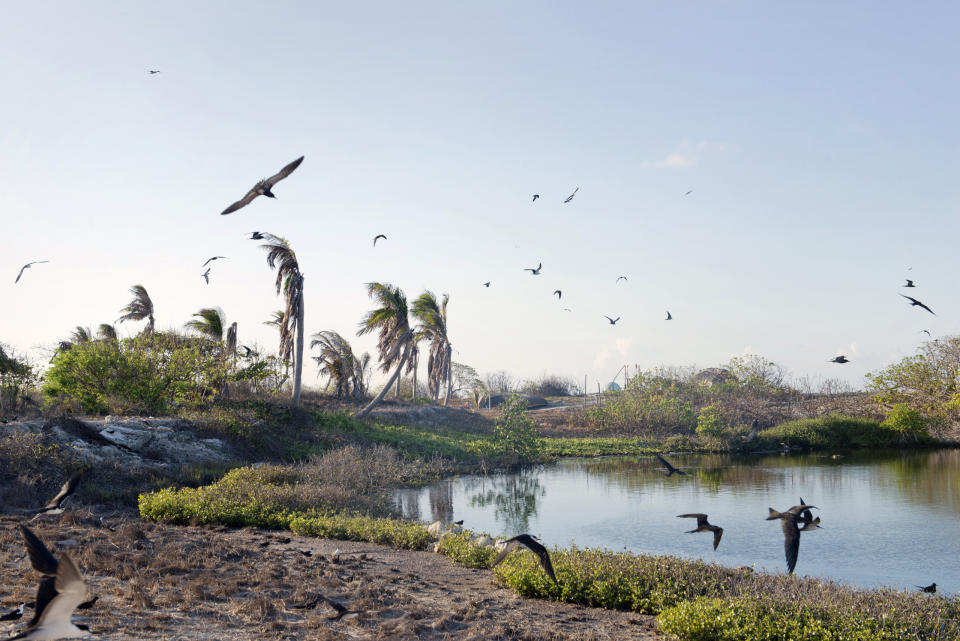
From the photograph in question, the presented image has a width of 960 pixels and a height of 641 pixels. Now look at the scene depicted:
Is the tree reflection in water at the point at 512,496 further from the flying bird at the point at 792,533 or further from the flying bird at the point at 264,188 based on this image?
the flying bird at the point at 264,188

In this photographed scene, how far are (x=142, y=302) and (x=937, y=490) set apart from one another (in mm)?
33993

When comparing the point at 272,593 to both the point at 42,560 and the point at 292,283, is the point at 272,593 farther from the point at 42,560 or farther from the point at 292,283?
the point at 292,283

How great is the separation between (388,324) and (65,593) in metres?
26.4

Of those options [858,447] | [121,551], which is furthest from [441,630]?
[858,447]

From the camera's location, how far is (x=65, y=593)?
15.0ft

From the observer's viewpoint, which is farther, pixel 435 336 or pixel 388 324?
pixel 435 336

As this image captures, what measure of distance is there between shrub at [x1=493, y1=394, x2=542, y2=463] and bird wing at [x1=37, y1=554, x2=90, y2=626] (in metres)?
23.8

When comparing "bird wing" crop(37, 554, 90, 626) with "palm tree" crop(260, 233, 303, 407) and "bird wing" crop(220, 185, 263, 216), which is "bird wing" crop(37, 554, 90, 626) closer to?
"bird wing" crop(220, 185, 263, 216)

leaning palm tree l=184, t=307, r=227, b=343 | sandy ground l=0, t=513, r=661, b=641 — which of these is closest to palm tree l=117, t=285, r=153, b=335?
leaning palm tree l=184, t=307, r=227, b=343

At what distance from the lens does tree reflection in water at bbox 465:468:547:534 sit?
1794 cm

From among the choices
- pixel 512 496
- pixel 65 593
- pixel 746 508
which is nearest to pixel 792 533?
pixel 65 593

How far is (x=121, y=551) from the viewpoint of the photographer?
10461mm

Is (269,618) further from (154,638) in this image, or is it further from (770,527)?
(770,527)

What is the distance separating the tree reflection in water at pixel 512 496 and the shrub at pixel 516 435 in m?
1.07
